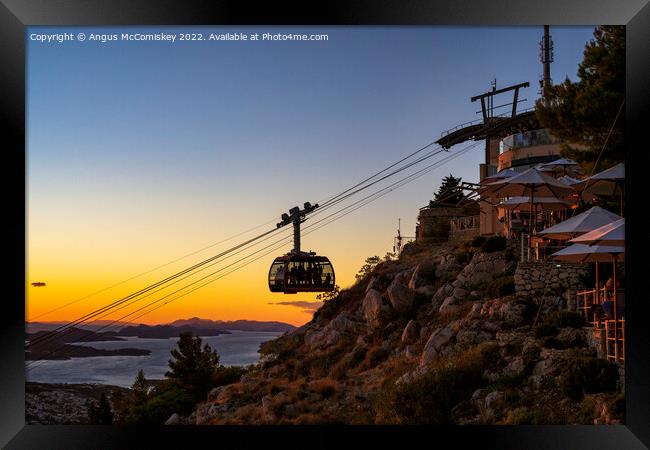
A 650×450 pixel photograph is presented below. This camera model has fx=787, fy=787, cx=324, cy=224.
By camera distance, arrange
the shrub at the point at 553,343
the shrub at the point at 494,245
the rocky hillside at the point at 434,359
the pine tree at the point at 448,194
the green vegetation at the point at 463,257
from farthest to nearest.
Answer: the pine tree at the point at 448,194 < the green vegetation at the point at 463,257 < the shrub at the point at 494,245 < the shrub at the point at 553,343 < the rocky hillside at the point at 434,359

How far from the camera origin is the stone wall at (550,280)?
19.6 m

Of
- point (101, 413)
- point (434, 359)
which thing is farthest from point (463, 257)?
point (101, 413)

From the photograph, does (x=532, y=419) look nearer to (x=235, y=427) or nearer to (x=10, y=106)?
(x=235, y=427)

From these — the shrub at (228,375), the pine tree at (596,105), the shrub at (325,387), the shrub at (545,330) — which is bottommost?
the shrub at (228,375)

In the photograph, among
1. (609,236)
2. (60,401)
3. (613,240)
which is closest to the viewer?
(609,236)

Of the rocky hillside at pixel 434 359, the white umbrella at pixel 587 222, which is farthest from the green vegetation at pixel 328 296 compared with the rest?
the white umbrella at pixel 587 222

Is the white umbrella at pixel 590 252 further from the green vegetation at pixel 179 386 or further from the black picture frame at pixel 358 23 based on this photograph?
the green vegetation at pixel 179 386

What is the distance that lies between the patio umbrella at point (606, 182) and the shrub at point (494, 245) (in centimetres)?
621

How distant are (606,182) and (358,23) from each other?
29.8 feet

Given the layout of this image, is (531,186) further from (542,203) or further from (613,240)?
(613,240)

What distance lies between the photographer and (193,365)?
38.9 meters

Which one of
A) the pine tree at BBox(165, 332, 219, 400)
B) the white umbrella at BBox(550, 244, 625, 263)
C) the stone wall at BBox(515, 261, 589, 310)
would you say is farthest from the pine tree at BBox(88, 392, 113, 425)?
the white umbrella at BBox(550, 244, 625, 263)

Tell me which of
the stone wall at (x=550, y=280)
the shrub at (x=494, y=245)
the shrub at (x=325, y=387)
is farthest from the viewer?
the shrub at (x=494, y=245)

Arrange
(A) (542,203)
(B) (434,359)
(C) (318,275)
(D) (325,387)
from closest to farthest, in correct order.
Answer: (B) (434,359) → (C) (318,275) → (A) (542,203) → (D) (325,387)
